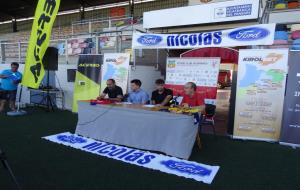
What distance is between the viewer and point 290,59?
431 cm

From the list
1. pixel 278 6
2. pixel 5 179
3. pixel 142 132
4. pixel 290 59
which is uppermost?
pixel 278 6

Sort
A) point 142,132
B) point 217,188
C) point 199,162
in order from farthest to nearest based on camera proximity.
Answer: point 142,132
point 199,162
point 217,188

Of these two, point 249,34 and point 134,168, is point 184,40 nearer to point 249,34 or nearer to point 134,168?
point 249,34

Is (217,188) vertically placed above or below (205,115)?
below

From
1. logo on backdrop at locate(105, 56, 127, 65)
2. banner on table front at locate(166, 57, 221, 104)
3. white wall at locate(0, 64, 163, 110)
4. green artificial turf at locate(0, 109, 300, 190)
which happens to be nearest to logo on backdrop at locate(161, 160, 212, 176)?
green artificial turf at locate(0, 109, 300, 190)

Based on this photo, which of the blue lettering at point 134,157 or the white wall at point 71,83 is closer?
the blue lettering at point 134,157

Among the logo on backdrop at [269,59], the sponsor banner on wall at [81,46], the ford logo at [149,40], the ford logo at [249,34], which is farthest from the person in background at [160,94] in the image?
the sponsor banner on wall at [81,46]

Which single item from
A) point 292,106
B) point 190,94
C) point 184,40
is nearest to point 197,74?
point 184,40

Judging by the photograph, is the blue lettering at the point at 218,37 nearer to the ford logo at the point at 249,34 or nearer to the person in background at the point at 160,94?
the ford logo at the point at 249,34

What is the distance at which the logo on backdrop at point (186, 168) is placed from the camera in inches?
124

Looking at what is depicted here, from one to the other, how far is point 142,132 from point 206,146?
112 centimetres

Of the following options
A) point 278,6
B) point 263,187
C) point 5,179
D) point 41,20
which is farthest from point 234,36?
point 278,6

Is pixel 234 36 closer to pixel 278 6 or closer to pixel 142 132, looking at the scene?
pixel 142 132

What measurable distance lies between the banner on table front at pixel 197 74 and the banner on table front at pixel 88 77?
177 cm
